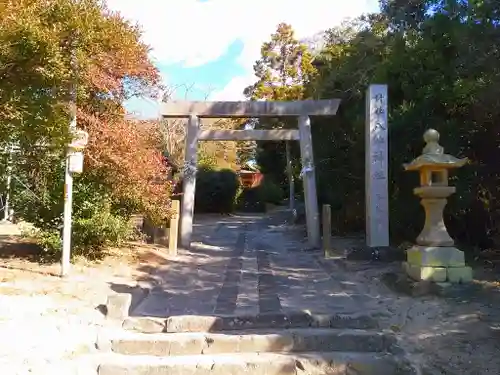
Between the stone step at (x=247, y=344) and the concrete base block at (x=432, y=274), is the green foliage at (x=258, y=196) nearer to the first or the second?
the concrete base block at (x=432, y=274)

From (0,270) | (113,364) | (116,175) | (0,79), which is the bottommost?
(113,364)

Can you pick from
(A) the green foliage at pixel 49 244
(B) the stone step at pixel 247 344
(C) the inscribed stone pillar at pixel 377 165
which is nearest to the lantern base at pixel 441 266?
(B) the stone step at pixel 247 344

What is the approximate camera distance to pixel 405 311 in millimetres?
6426

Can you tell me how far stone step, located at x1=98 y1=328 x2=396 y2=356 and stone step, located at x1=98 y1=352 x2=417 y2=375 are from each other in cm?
20

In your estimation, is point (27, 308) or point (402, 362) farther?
point (27, 308)

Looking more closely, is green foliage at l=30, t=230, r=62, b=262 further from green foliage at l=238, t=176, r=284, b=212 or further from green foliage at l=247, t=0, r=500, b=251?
green foliage at l=238, t=176, r=284, b=212

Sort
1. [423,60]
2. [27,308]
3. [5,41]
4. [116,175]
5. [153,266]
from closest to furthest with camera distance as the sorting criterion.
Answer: [27,308] < [5,41] < [116,175] < [153,266] < [423,60]

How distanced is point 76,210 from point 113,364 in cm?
531

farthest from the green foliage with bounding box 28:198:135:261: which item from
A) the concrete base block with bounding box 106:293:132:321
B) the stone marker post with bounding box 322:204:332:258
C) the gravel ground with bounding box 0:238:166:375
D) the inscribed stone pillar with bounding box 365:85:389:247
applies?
the inscribed stone pillar with bounding box 365:85:389:247

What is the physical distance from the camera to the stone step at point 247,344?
5.47m

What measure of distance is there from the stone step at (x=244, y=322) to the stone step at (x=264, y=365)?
74 centimetres

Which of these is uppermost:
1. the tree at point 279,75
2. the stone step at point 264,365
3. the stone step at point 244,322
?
the tree at point 279,75

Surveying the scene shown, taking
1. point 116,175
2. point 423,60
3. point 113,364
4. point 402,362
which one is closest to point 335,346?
point 402,362

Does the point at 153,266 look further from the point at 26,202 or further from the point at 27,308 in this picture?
the point at 27,308
